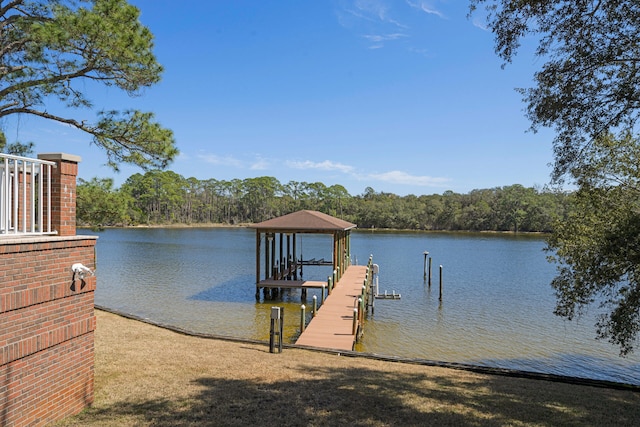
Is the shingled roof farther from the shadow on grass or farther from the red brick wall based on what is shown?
the red brick wall

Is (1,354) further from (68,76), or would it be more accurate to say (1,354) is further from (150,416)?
(68,76)

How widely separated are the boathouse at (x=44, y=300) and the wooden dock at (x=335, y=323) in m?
6.60

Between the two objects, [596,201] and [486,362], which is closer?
[596,201]

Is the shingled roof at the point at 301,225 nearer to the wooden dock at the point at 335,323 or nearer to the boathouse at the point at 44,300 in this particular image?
the wooden dock at the point at 335,323

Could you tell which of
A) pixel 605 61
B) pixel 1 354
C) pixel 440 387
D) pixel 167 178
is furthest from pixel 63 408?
pixel 167 178

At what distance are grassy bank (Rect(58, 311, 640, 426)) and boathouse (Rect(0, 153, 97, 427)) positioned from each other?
0.57 metres

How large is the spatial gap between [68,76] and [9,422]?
645 centimetres

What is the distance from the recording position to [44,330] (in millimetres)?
5277

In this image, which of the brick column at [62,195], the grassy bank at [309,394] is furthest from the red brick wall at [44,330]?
the grassy bank at [309,394]

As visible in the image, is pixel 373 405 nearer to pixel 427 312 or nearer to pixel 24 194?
pixel 24 194

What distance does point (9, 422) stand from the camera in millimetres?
4812

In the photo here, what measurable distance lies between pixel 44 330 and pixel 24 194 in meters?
1.67

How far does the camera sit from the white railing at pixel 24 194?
5.09 meters

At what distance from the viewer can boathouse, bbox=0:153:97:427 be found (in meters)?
4.81
